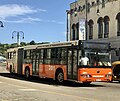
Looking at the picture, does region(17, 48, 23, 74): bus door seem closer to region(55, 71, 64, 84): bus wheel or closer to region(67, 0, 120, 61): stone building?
region(55, 71, 64, 84): bus wheel

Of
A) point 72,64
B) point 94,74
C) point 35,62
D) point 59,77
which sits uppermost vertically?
point 35,62

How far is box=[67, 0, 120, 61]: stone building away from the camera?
49.1m

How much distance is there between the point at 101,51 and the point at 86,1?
34.3m

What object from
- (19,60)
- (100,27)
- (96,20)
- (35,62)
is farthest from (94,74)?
(96,20)

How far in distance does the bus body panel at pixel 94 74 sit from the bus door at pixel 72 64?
585mm

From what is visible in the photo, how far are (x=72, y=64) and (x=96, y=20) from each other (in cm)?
3132

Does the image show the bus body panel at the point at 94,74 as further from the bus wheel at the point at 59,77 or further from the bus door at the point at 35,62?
the bus door at the point at 35,62

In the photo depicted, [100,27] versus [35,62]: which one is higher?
[100,27]

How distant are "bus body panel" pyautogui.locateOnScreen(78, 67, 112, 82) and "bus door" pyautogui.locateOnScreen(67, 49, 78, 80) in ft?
1.92

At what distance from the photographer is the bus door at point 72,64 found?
76.4ft

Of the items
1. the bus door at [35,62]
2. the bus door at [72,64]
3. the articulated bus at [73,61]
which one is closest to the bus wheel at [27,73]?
the bus door at [35,62]

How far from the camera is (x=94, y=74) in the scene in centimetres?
2309

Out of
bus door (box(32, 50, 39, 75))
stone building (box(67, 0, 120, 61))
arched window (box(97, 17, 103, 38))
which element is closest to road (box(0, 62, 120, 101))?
bus door (box(32, 50, 39, 75))

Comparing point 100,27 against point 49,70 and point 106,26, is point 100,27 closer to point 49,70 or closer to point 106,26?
point 106,26
